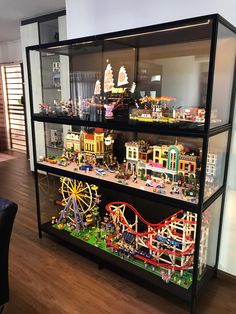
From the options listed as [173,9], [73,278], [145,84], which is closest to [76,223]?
[73,278]

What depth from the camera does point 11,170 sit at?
4.95 m

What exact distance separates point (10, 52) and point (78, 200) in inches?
183

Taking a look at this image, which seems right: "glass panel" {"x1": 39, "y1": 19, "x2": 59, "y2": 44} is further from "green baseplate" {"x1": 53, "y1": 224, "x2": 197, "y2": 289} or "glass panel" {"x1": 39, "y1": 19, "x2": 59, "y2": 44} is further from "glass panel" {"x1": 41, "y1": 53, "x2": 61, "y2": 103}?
"green baseplate" {"x1": 53, "y1": 224, "x2": 197, "y2": 289}

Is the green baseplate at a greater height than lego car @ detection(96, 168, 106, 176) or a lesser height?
lesser

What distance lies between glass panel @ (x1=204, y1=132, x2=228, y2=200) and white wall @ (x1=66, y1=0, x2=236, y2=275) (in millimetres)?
111

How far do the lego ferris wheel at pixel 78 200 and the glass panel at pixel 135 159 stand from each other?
24 cm

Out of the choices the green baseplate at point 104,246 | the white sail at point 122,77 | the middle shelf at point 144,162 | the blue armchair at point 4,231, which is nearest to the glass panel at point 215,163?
the middle shelf at point 144,162

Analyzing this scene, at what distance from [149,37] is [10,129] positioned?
5501 millimetres

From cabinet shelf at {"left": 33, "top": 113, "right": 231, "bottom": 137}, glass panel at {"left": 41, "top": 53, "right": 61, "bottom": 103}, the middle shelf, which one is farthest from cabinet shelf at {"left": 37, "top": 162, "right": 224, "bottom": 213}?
glass panel at {"left": 41, "top": 53, "right": 61, "bottom": 103}

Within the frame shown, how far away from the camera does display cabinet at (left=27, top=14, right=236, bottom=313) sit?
162 centimetres

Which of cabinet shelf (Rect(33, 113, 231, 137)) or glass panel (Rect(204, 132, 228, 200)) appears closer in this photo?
cabinet shelf (Rect(33, 113, 231, 137))

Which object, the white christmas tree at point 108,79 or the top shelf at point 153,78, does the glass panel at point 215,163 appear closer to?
the top shelf at point 153,78

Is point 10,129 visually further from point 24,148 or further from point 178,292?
point 178,292

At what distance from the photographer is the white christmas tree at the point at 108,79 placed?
2.30m
